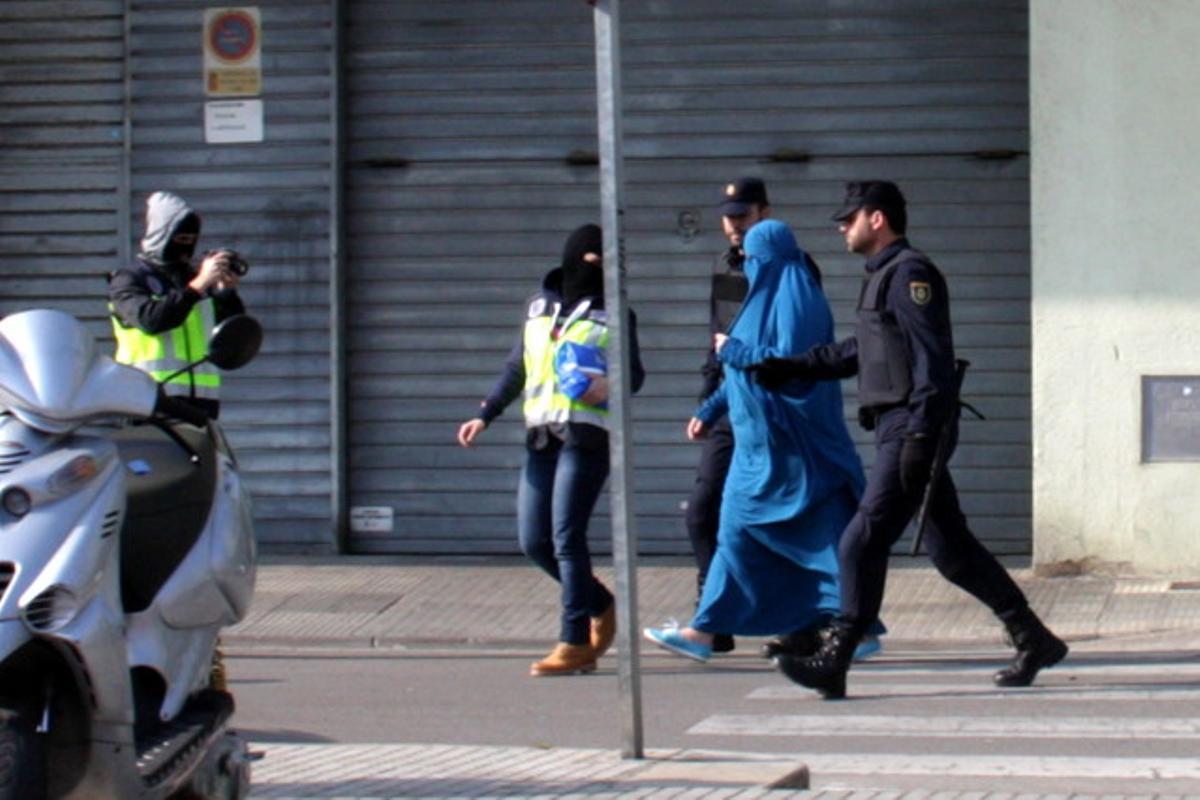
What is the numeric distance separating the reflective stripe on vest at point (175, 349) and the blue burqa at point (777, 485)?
207 centimetres

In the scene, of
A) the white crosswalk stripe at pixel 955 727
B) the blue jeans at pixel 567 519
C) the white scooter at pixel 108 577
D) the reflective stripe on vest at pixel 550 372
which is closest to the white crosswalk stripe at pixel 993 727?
the white crosswalk stripe at pixel 955 727

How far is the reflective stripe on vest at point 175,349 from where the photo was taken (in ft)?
31.4

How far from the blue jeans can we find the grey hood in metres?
1.65

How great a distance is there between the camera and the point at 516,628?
11.4m

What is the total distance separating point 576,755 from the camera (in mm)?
7324

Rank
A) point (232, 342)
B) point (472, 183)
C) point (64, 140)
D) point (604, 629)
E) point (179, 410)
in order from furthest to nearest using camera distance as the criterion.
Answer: point (64, 140) → point (472, 183) → point (604, 629) → point (232, 342) → point (179, 410)

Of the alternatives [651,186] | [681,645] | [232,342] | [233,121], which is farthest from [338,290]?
[232,342]

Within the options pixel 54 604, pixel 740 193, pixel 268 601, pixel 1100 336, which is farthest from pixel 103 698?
pixel 1100 336

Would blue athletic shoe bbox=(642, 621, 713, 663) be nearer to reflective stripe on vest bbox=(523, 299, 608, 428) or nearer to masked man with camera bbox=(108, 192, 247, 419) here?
reflective stripe on vest bbox=(523, 299, 608, 428)

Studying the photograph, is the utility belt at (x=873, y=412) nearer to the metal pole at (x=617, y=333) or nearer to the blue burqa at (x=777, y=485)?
the blue burqa at (x=777, y=485)

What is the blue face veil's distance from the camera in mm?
9648

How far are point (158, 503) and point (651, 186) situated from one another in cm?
806

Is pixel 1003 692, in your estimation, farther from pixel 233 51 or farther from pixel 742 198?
pixel 233 51

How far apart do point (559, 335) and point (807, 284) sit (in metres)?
1.00
